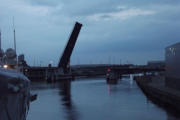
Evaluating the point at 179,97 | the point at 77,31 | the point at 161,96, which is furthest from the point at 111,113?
the point at 77,31

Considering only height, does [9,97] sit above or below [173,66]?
below

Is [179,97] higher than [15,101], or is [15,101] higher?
[15,101]

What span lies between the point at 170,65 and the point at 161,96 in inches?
161

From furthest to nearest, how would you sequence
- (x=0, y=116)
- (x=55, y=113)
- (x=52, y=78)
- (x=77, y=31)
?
(x=52, y=78) → (x=77, y=31) → (x=55, y=113) → (x=0, y=116)

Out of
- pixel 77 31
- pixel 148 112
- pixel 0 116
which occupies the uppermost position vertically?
pixel 77 31

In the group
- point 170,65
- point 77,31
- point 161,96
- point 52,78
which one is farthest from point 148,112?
point 52,78

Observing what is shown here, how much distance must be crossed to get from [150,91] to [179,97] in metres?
10.7

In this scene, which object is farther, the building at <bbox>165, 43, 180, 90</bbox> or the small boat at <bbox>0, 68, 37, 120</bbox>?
the building at <bbox>165, 43, 180, 90</bbox>

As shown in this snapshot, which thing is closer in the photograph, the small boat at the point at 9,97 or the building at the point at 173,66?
the small boat at the point at 9,97

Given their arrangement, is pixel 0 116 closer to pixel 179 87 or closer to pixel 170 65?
pixel 179 87

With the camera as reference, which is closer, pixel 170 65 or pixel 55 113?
pixel 55 113

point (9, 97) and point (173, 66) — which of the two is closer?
point (9, 97)

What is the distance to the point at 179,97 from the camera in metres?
16.5

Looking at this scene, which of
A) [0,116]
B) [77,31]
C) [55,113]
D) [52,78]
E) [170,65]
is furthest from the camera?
[52,78]
